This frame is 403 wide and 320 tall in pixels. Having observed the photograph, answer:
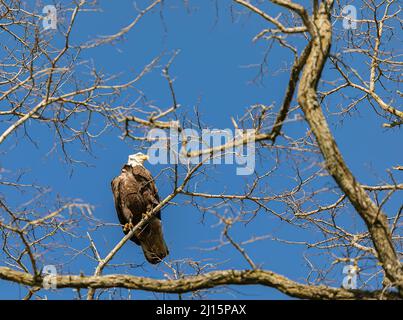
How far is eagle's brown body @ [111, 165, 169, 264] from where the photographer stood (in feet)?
25.9

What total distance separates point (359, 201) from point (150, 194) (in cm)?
412

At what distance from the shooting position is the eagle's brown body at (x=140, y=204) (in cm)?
789

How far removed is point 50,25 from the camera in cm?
539

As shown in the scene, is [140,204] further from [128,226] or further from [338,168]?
[338,168]

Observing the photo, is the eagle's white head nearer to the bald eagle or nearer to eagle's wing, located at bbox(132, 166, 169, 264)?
the bald eagle

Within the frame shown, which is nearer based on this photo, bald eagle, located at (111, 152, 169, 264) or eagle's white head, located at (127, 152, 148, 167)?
bald eagle, located at (111, 152, 169, 264)

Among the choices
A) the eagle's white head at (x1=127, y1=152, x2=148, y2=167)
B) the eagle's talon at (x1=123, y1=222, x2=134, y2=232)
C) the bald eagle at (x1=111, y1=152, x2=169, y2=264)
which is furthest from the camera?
the eagle's white head at (x1=127, y1=152, x2=148, y2=167)

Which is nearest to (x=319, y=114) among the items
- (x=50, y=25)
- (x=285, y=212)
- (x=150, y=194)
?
(x=285, y=212)

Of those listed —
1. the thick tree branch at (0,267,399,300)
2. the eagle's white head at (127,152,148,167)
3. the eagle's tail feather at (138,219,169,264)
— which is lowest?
the thick tree branch at (0,267,399,300)

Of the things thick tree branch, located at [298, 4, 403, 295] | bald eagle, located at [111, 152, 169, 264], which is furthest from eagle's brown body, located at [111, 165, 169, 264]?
thick tree branch, located at [298, 4, 403, 295]

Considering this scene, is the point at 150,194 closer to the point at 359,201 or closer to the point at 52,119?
the point at 52,119

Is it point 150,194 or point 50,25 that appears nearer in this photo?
point 50,25

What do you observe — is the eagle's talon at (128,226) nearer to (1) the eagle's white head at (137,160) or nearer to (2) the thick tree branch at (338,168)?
(1) the eagle's white head at (137,160)
